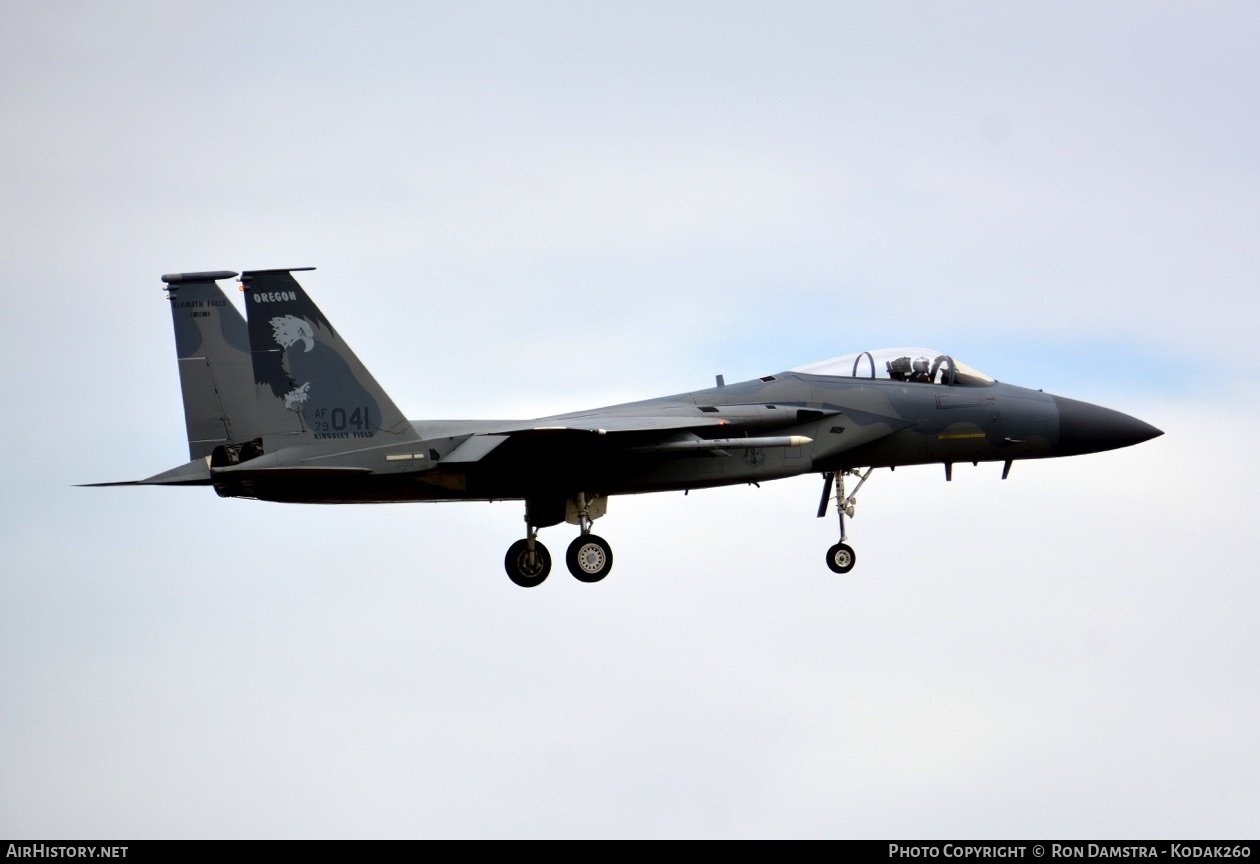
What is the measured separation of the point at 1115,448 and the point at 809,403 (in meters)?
5.20

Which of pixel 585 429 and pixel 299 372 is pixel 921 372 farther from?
pixel 299 372

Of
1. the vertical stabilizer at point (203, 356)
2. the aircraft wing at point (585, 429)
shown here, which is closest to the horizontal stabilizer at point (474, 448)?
the aircraft wing at point (585, 429)

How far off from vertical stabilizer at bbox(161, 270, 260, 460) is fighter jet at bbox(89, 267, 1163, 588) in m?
0.02

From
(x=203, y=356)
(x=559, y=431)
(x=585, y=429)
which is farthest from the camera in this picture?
(x=203, y=356)

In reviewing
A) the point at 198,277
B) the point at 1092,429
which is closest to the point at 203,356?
the point at 198,277

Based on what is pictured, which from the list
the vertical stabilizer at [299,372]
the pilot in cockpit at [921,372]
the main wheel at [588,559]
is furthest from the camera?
the pilot in cockpit at [921,372]

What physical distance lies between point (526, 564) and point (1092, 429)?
9.14 meters

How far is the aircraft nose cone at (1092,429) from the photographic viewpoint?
92.3ft

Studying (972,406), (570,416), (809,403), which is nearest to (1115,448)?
(972,406)

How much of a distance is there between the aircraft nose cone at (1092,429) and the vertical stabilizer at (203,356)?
1247 centimetres

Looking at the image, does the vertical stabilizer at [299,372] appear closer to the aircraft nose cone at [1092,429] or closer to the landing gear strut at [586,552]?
the landing gear strut at [586,552]

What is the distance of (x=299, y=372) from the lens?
25016 mm

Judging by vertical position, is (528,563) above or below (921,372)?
below

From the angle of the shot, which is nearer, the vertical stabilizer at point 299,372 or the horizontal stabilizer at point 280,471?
the horizontal stabilizer at point 280,471
